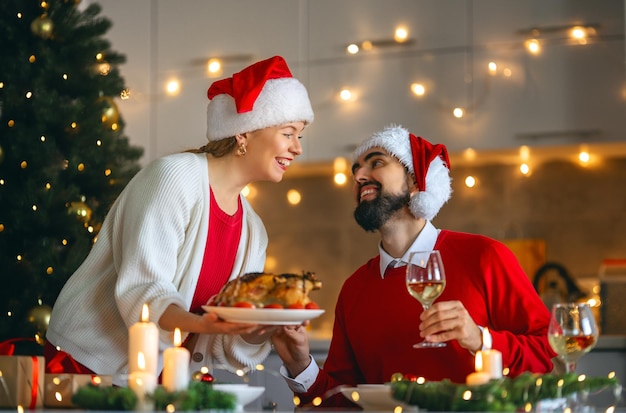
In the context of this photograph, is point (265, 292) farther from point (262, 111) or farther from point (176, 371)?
point (262, 111)

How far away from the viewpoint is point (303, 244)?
14.3 feet

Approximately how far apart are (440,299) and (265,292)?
2.08ft

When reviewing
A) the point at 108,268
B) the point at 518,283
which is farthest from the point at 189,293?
the point at 518,283

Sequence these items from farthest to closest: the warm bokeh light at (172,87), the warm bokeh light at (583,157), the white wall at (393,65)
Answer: the warm bokeh light at (172,87) < the warm bokeh light at (583,157) < the white wall at (393,65)

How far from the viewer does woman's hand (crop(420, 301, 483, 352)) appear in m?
2.01

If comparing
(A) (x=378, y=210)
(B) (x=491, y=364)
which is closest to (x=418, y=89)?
(A) (x=378, y=210)

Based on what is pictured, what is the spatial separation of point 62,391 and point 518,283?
118 centimetres

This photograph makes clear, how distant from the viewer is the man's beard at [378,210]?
2.51 metres

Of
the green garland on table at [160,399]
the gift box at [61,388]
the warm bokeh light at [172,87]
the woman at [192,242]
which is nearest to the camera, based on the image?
the green garland on table at [160,399]

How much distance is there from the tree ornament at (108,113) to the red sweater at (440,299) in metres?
1.19

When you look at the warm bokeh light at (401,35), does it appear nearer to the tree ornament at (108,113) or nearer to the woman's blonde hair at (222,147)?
the tree ornament at (108,113)

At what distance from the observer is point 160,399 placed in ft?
4.59

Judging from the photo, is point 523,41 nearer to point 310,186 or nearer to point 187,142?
point 310,186

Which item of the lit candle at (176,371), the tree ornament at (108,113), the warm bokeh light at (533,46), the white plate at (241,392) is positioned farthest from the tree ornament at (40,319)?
the warm bokeh light at (533,46)
